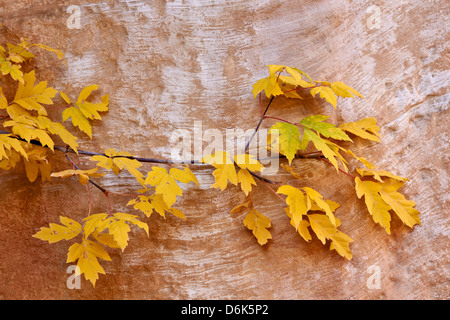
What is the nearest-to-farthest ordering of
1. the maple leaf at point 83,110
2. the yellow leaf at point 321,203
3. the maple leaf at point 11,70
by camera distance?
the yellow leaf at point 321,203
the maple leaf at point 11,70
the maple leaf at point 83,110

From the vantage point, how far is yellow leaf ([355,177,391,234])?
169cm

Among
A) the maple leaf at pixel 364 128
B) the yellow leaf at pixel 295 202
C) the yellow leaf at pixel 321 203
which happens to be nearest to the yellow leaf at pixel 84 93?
the yellow leaf at pixel 295 202

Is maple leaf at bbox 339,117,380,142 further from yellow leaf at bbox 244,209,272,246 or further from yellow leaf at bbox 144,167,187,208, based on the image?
yellow leaf at bbox 144,167,187,208

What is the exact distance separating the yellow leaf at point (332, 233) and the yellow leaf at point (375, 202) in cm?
16

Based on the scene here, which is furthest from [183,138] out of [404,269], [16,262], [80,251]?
[404,269]

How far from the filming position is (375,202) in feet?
5.65

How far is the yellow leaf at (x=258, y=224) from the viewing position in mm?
1753

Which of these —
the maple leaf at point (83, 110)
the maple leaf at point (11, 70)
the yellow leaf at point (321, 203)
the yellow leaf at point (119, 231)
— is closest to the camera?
the yellow leaf at point (119, 231)

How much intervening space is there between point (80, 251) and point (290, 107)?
1166mm

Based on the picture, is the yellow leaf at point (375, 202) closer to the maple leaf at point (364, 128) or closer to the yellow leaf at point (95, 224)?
the maple leaf at point (364, 128)

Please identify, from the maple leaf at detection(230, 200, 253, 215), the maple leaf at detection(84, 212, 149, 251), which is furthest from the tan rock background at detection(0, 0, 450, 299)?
the maple leaf at detection(84, 212, 149, 251)

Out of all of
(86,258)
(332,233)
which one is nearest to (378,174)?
(332,233)

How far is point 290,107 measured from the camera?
6.22ft

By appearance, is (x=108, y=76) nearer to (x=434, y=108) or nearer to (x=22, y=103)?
(x=22, y=103)
